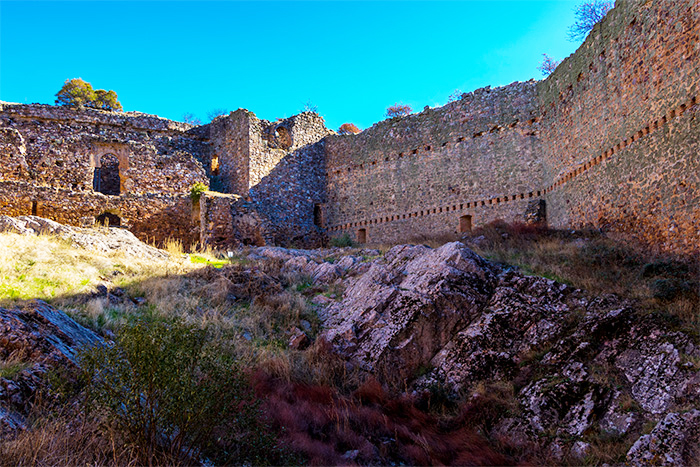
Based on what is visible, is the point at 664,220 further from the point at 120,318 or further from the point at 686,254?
the point at 120,318

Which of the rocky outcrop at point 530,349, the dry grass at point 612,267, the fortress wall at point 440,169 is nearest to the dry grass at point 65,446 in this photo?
the rocky outcrop at point 530,349

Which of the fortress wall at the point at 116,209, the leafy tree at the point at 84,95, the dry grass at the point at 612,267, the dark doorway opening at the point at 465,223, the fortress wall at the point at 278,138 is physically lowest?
the dry grass at the point at 612,267

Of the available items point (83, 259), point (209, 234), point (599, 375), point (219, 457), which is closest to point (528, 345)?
point (599, 375)

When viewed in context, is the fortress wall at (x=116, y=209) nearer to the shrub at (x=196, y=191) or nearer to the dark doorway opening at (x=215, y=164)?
the shrub at (x=196, y=191)

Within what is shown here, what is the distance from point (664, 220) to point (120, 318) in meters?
9.10

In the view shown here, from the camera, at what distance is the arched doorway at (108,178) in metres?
19.1

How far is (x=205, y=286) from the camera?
9094 mm

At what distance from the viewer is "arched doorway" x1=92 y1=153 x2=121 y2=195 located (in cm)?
1914

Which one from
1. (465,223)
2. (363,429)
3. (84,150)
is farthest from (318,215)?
(363,429)

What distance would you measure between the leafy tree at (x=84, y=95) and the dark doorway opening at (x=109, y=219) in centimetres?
1318

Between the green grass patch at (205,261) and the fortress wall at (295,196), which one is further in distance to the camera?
the fortress wall at (295,196)

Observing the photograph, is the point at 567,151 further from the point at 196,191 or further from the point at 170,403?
the point at 196,191

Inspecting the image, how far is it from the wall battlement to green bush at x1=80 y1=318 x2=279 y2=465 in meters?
7.37

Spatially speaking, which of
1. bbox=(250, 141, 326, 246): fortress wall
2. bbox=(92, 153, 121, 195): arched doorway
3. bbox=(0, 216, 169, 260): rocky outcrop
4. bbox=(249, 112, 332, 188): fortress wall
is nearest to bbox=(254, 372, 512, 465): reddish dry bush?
bbox=(0, 216, 169, 260): rocky outcrop
